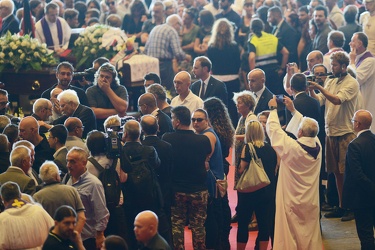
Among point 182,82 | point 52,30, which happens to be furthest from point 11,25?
point 182,82

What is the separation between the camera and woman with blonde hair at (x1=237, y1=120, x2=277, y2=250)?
11547mm

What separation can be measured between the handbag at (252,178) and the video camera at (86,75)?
329 centimetres

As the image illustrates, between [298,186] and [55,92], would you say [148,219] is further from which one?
[55,92]

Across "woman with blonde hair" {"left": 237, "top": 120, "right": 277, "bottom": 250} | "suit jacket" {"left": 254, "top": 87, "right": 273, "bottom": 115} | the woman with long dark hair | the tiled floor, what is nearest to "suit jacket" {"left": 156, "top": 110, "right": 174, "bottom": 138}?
the woman with long dark hair

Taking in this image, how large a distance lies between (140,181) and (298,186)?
1821 mm

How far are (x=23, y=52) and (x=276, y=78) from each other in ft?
15.1

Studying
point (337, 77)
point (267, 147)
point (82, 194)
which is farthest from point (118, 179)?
point (337, 77)

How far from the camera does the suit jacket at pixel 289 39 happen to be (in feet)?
58.6

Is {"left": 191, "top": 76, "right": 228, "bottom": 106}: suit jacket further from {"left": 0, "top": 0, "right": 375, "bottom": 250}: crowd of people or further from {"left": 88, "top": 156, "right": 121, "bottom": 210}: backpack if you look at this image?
{"left": 88, "top": 156, "right": 121, "bottom": 210}: backpack

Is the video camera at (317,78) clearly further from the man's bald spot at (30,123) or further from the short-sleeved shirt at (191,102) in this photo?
the man's bald spot at (30,123)

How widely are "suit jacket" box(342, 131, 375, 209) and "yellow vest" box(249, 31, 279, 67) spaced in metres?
5.70

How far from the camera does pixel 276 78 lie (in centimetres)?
1736

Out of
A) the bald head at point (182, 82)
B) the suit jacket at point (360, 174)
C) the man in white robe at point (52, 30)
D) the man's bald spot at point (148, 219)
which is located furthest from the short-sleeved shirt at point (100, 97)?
the man's bald spot at point (148, 219)

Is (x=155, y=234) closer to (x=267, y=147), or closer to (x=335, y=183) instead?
(x=267, y=147)
